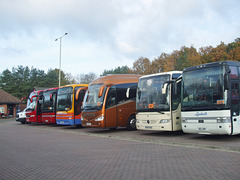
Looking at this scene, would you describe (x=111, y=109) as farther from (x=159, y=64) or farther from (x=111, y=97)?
(x=159, y=64)

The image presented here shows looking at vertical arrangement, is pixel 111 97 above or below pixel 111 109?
above

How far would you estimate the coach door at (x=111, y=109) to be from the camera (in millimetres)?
16188

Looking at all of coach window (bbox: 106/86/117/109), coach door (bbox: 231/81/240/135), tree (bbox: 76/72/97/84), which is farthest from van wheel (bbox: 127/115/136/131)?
tree (bbox: 76/72/97/84)

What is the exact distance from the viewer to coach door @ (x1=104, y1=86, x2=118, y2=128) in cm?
1619

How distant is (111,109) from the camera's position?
53.8ft

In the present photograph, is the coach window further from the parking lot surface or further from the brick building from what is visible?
the brick building

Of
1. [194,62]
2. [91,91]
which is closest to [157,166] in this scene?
[91,91]

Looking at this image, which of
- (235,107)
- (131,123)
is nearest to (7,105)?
(131,123)

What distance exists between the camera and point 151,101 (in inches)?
539

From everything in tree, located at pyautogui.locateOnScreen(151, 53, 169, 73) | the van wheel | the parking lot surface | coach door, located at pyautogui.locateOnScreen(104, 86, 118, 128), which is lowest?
the parking lot surface

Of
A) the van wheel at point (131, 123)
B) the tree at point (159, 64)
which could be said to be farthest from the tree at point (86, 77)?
the van wheel at point (131, 123)

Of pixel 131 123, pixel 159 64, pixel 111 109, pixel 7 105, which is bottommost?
pixel 131 123

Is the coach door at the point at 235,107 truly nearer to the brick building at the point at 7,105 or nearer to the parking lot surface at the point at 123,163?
the parking lot surface at the point at 123,163

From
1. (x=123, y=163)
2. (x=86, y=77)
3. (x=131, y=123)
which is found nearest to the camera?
(x=123, y=163)
